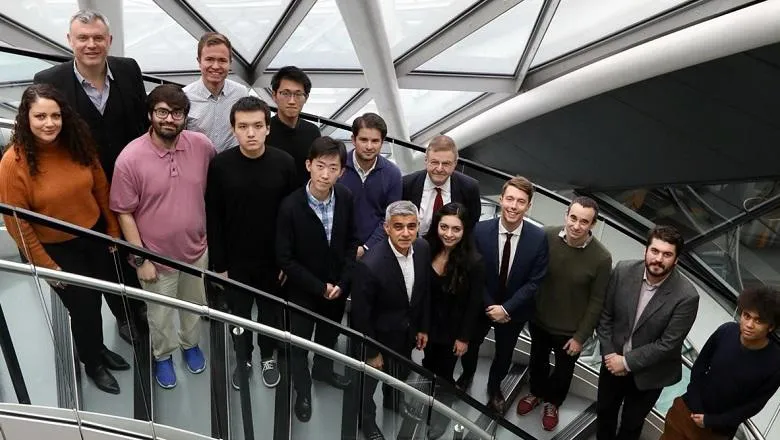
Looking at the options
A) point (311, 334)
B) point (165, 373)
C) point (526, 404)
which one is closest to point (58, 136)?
point (165, 373)

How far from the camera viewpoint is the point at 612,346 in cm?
491

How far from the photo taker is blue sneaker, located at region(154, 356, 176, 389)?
171 inches

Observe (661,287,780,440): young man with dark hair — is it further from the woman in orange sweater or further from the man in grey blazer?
the woman in orange sweater

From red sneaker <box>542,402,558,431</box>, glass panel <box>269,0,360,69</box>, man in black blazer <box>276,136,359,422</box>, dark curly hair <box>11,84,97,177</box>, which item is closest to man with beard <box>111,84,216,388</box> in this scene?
dark curly hair <box>11,84,97,177</box>

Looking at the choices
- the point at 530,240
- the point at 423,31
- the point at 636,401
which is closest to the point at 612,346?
the point at 636,401

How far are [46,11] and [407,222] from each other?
799 cm

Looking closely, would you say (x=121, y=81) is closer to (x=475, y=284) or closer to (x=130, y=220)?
(x=130, y=220)

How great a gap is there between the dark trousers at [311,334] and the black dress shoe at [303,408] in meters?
0.06

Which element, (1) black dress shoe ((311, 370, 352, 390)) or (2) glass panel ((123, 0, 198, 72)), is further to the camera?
(2) glass panel ((123, 0, 198, 72))

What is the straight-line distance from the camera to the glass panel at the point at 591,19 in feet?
32.3

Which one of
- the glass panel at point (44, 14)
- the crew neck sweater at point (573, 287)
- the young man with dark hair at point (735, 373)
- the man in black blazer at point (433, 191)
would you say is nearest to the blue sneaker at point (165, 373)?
the man in black blazer at point (433, 191)

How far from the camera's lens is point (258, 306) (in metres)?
3.87

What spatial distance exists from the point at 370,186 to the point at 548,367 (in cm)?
224

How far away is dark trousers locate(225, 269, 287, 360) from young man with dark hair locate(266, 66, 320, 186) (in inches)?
32.0
